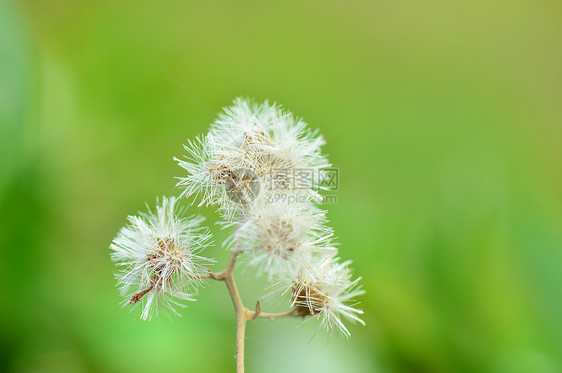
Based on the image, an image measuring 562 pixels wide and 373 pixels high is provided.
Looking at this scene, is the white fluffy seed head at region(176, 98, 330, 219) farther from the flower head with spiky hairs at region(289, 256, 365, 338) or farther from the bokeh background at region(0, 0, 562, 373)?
the bokeh background at region(0, 0, 562, 373)

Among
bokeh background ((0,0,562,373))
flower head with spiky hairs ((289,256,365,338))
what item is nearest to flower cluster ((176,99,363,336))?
flower head with spiky hairs ((289,256,365,338))

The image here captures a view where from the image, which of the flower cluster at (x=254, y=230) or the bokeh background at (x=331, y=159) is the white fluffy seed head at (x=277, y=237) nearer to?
the flower cluster at (x=254, y=230)

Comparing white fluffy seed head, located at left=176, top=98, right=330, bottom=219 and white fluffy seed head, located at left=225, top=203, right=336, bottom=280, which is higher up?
white fluffy seed head, located at left=176, top=98, right=330, bottom=219

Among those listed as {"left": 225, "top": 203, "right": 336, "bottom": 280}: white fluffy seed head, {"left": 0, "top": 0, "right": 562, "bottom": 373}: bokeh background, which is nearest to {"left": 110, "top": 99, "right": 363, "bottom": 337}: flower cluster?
{"left": 225, "top": 203, "right": 336, "bottom": 280}: white fluffy seed head

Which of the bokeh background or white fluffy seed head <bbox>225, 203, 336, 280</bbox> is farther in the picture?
the bokeh background

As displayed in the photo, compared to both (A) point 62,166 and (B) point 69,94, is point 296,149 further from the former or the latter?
(B) point 69,94

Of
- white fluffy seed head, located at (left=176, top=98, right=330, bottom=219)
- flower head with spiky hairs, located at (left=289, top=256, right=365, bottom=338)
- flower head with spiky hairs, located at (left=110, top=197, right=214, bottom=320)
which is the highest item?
white fluffy seed head, located at (left=176, top=98, right=330, bottom=219)
